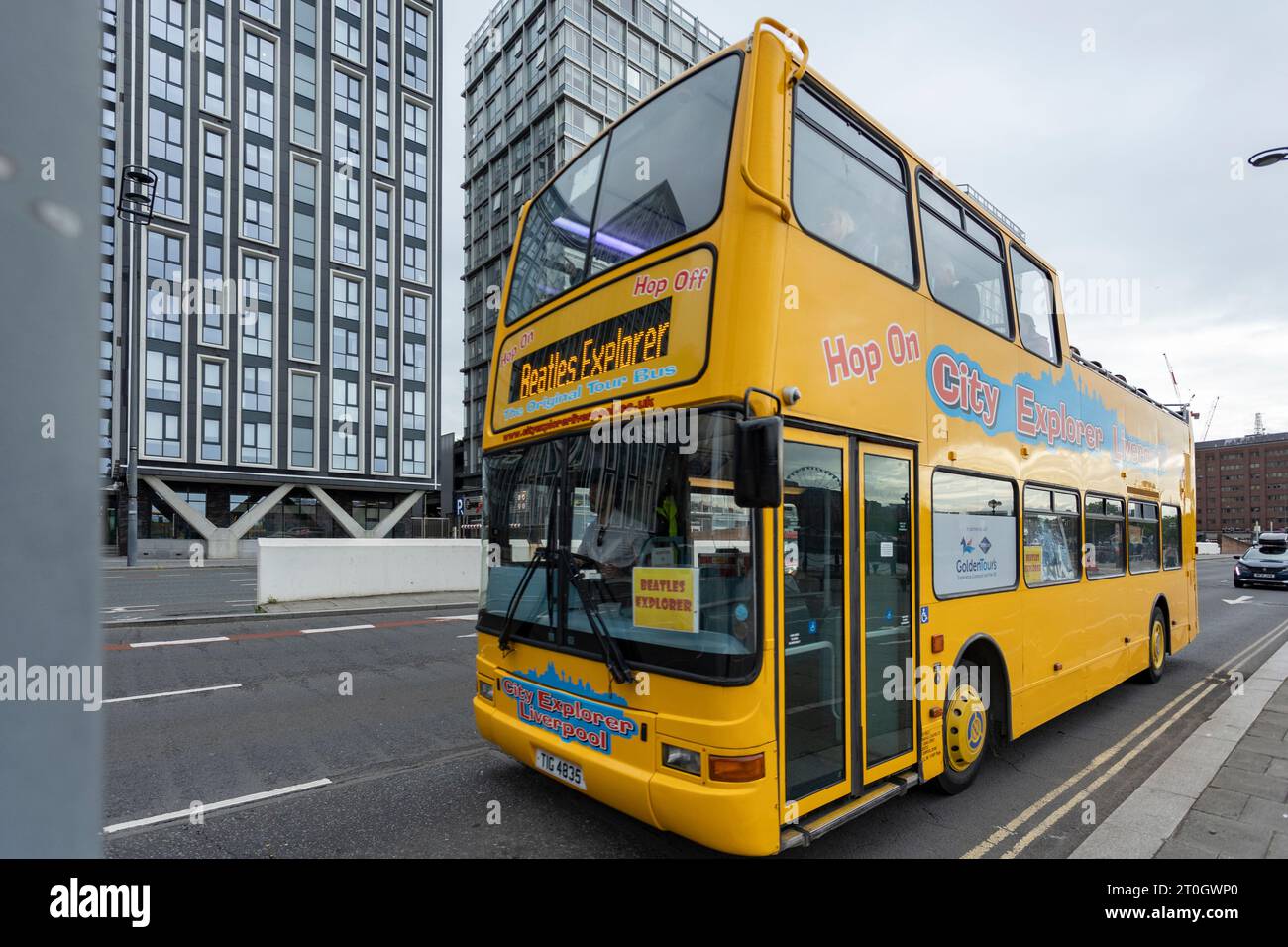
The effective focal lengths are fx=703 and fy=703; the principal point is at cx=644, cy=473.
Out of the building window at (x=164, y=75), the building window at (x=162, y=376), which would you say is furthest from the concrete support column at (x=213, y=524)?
the building window at (x=164, y=75)

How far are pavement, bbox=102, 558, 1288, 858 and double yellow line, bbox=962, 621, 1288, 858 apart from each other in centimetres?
2

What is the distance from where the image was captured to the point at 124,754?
5621mm

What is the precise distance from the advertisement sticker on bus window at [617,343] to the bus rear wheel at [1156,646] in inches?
318

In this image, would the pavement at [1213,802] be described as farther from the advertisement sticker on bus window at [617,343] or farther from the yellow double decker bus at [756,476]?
the advertisement sticker on bus window at [617,343]

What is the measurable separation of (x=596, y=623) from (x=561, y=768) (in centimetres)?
92

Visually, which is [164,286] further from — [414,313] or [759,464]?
[759,464]

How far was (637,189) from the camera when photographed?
439cm

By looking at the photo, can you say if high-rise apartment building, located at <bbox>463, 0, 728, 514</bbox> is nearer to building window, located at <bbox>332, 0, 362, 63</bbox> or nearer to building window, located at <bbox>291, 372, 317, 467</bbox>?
building window, located at <bbox>332, 0, 362, 63</bbox>

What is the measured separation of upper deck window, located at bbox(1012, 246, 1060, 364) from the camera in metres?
Result: 6.17

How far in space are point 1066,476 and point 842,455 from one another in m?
3.80

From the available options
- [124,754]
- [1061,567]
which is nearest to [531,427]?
[124,754]

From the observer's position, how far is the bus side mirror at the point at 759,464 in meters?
3.14
